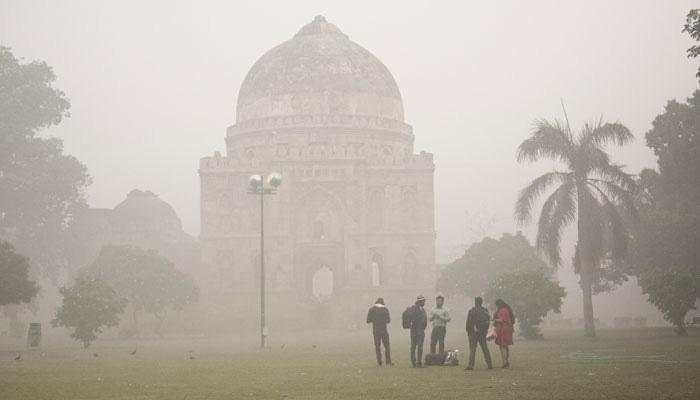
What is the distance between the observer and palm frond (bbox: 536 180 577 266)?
31.1 metres

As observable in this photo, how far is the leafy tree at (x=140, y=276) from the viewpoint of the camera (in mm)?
42438

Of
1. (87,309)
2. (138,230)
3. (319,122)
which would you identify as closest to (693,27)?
(87,309)

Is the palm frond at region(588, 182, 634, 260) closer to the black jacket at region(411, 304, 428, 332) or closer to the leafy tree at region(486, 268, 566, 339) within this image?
the leafy tree at region(486, 268, 566, 339)

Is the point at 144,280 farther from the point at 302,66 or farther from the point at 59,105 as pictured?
the point at 302,66

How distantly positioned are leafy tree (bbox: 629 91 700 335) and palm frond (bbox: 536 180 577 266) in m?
3.20

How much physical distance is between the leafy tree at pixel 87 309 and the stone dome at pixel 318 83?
90.9ft

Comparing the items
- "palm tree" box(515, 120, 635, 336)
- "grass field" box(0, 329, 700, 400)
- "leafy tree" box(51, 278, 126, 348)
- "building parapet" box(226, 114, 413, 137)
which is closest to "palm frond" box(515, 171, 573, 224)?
"palm tree" box(515, 120, 635, 336)

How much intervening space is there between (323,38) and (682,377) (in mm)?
49719

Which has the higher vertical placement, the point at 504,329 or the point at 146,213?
the point at 146,213

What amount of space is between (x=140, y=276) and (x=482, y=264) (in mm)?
18606

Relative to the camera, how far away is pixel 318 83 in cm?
5809

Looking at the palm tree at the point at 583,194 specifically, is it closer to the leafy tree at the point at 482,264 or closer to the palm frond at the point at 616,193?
the palm frond at the point at 616,193

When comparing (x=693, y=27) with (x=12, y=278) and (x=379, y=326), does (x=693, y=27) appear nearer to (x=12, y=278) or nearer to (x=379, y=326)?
(x=379, y=326)

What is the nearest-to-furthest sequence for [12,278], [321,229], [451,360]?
[451,360], [12,278], [321,229]
